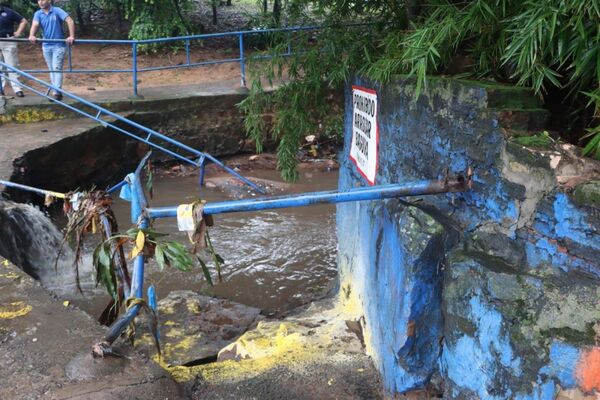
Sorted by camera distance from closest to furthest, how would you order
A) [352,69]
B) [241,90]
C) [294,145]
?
[352,69] < [294,145] < [241,90]

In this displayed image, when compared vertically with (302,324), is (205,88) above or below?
above

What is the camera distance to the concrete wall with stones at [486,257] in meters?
1.77

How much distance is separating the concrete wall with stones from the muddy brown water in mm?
2369

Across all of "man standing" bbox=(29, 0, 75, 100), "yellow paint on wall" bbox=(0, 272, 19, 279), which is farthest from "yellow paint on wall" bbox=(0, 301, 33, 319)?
"man standing" bbox=(29, 0, 75, 100)

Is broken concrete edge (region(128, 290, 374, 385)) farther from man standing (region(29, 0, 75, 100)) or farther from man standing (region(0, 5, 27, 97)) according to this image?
man standing (region(0, 5, 27, 97))

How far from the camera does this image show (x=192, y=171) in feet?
28.2

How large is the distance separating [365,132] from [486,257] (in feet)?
4.70

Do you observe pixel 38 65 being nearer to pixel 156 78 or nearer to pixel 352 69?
pixel 156 78

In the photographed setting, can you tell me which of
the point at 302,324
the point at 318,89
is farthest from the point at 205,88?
the point at 302,324

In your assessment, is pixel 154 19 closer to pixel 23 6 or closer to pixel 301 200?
pixel 23 6

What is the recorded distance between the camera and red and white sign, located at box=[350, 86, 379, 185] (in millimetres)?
3193

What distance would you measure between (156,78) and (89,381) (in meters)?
9.05

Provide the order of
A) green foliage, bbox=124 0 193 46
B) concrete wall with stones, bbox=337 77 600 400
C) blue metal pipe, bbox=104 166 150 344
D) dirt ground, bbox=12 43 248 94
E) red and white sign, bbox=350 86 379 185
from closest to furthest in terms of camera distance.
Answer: concrete wall with stones, bbox=337 77 600 400, blue metal pipe, bbox=104 166 150 344, red and white sign, bbox=350 86 379 185, dirt ground, bbox=12 43 248 94, green foliage, bbox=124 0 193 46

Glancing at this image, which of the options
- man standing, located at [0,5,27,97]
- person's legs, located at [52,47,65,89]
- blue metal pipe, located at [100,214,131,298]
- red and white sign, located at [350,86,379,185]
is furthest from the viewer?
person's legs, located at [52,47,65,89]
